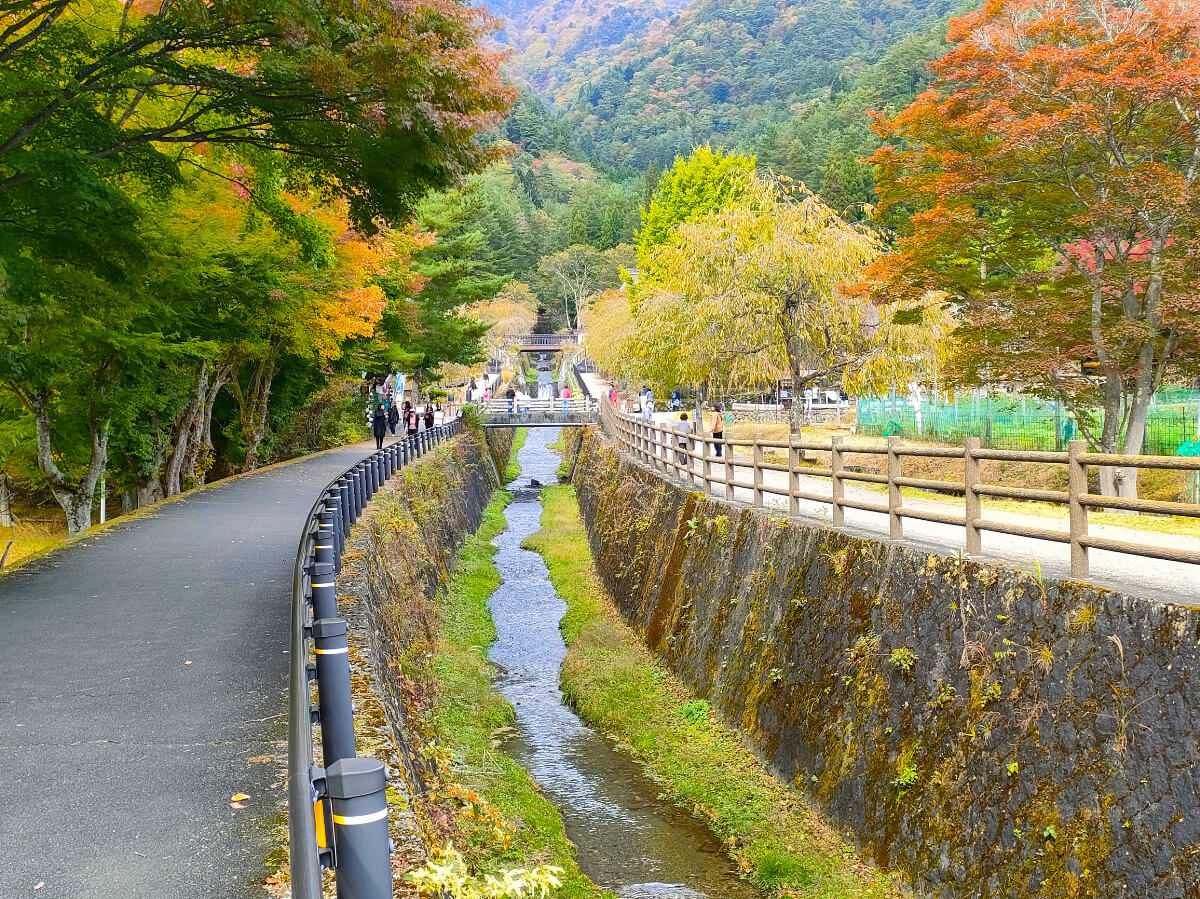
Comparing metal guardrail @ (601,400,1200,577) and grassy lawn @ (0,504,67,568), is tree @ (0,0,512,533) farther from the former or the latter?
grassy lawn @ (0,504,67,568)

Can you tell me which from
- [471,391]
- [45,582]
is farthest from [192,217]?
[471,391]

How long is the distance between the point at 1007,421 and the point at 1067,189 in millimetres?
9111

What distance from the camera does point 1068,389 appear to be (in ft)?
47.5

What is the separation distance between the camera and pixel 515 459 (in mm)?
61219

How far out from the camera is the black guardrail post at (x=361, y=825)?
2.71 metres

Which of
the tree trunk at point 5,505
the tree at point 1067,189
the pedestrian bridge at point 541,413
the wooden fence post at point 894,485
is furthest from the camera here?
the pedestrian bridge at point 541,413

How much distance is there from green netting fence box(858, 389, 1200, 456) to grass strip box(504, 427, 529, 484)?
2350 centimetres

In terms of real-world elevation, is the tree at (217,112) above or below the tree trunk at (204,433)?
above

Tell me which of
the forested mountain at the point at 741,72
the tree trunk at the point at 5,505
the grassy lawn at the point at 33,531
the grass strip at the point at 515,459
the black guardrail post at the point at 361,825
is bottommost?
the grass strip at the point at 515,459

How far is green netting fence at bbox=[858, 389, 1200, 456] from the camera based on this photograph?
1722 centimetres

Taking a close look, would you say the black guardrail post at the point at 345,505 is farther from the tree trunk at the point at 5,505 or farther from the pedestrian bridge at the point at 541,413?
the pedestrian bridge at the point at 541,413

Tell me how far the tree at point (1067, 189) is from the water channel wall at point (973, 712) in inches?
217

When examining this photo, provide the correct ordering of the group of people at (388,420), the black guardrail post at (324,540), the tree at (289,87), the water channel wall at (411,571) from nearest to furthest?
the black guardrail post at (324,540)
the tree at (289,87)
the water channel wall at (411,571)
the group of people at (388,420)

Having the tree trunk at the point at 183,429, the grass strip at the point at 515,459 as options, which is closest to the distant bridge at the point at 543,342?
the grass strip at the point at 515,459
